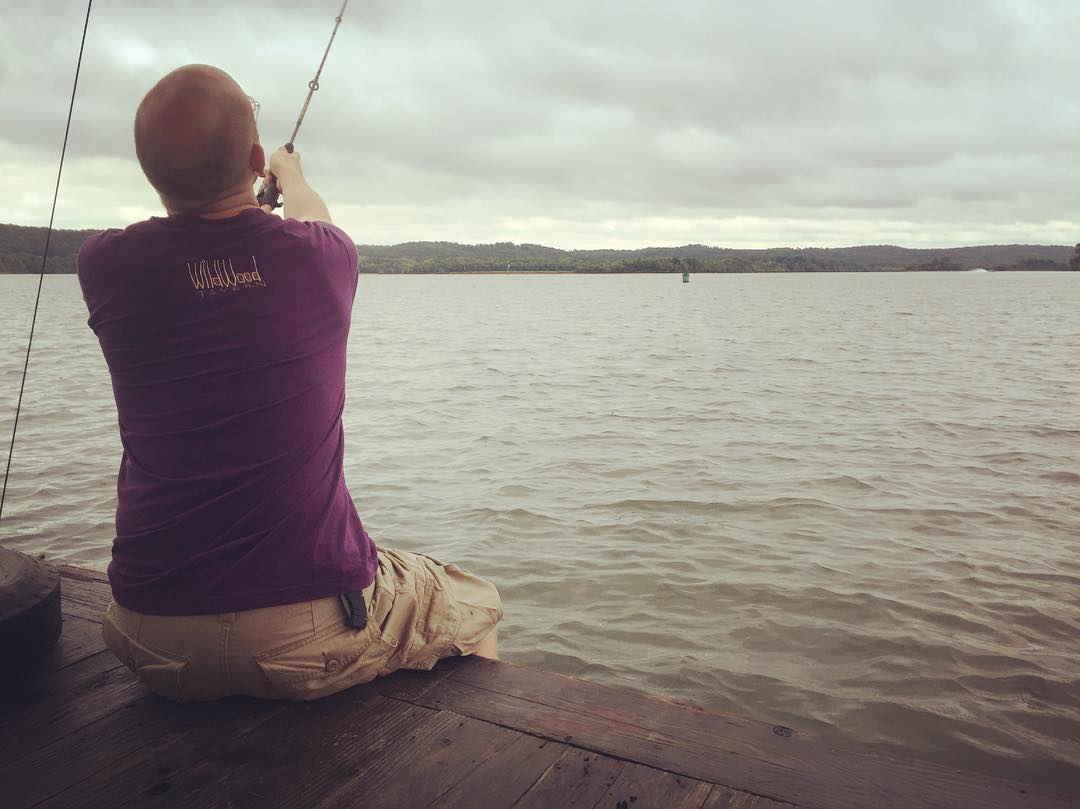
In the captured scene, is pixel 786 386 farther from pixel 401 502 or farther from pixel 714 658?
pixel 714 658

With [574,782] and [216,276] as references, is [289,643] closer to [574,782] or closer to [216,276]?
[574,782]

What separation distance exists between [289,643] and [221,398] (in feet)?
2.28

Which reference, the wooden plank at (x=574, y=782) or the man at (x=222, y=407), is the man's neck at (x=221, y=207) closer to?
the man at (x=222, y=407)

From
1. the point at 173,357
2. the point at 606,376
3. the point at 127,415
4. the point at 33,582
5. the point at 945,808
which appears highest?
the point at 173,357

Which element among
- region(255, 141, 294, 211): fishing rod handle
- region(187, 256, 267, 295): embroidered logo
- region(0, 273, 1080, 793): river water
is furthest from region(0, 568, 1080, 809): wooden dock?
region(0, 273, 1080, 793): river water

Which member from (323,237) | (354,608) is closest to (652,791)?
(354,608)

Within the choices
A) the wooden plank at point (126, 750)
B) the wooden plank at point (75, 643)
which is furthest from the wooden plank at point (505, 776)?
the wooden plank at point (75, 643)

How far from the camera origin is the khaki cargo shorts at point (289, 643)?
2.21 m

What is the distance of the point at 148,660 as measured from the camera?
7.54 feet

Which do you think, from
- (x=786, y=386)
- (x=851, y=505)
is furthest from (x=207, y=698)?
(x=786, y=386)

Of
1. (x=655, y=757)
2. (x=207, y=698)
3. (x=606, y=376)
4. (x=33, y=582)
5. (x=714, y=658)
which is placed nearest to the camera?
(x=655, y=757)

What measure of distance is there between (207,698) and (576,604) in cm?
353

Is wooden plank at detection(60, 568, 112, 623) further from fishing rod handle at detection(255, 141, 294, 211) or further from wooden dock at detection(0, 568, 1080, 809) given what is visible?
fishing rod handle at detection(255, 141, 294, 211)

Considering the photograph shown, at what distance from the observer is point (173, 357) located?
2.10 metres
